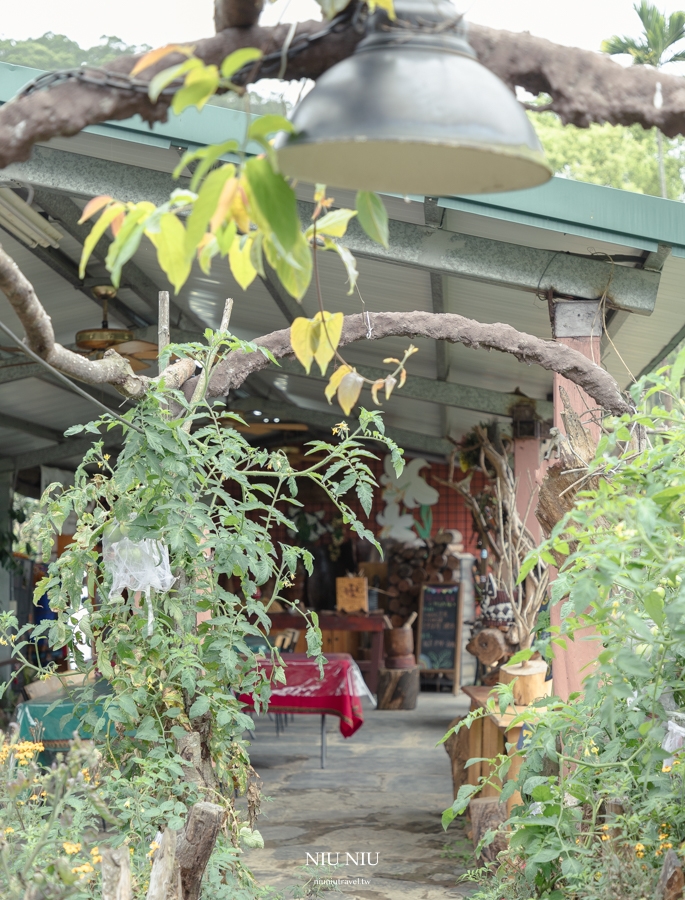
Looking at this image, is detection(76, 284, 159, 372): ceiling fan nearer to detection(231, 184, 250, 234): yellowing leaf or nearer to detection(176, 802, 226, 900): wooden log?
detection(176, 802, 226, 900): wooden log

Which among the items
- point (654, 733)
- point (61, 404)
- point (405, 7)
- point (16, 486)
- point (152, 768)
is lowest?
point (16, 486)

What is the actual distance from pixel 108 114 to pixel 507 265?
10.4 feet

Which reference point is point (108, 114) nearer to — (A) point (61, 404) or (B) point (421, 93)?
(B) point (421, 93)

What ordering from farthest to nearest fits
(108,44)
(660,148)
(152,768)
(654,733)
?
1. (660,148)
2. (108,44)
3. (152,768)
4. (654,733)

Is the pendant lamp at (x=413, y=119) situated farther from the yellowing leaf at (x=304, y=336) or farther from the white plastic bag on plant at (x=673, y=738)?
the white plastic bag on plant at (x=673, y=738)

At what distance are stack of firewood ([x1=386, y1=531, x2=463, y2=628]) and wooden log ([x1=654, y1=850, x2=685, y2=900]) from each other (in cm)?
1026

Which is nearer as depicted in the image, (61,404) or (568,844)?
(568,844)

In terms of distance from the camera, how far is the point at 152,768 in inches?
119

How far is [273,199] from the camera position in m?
1.14

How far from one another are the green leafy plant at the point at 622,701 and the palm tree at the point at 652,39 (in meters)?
19.3

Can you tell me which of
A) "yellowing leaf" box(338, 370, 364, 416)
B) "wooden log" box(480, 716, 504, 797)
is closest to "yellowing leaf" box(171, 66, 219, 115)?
"yellowing leaf" box(338, 370, 364, 416)

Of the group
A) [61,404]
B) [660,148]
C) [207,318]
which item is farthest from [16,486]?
[660,148]

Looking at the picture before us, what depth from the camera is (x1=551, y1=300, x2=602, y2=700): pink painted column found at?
3.81m

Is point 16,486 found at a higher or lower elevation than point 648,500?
lower
